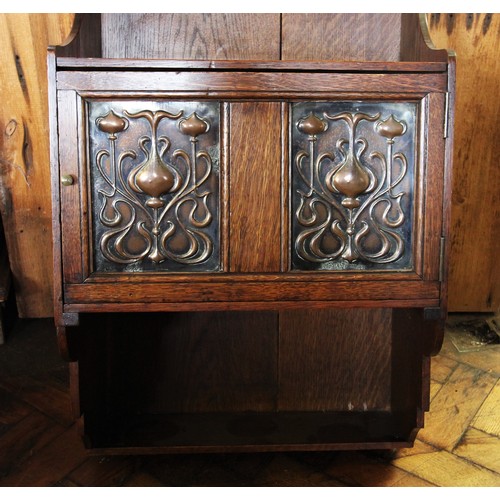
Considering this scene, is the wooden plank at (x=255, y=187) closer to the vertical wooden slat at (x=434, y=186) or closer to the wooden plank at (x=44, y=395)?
the vertical wooden slat at (x=434, y=186)

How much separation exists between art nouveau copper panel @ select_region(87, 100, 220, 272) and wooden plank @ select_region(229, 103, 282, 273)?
4 centimetres

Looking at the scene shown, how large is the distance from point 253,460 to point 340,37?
1008 mm

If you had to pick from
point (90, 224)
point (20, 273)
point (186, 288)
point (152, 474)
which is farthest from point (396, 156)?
point (20, 273)

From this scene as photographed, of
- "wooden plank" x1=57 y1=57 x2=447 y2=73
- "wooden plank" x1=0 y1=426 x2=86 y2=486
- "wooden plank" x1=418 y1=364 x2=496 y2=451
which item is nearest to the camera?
"wooden plank" x1=57 y1=57 x2=447 y2=73

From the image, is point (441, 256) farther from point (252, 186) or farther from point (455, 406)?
point (455, 406)

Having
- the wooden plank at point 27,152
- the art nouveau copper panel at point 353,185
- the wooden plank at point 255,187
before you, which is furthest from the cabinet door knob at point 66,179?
the wooden plank at point 27,152

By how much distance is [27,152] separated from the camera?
6.34 feet

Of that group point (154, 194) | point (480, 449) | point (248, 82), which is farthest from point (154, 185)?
point (480, 449)

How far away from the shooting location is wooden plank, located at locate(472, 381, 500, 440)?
1.60 metres

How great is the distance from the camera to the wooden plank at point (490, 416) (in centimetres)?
160

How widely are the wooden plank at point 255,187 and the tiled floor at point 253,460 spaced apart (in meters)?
0.52

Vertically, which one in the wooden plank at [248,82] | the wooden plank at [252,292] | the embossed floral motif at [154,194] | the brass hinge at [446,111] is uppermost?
the wooden plank at [248,82]

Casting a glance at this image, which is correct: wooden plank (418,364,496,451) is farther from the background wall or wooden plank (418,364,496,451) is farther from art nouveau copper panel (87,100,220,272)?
A: art nouveau copper panel (87,100,220,272)

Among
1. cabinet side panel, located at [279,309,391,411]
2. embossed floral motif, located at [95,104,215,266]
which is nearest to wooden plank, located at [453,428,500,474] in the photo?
cabinet side panel, located at [279,309,391,411]
